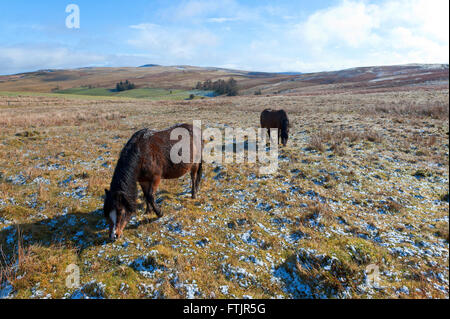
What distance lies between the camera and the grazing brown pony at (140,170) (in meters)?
5.18

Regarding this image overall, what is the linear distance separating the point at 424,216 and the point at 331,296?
Answer: 501 cm

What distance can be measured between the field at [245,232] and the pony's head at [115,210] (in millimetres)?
515

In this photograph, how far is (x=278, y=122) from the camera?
1483 centimetres

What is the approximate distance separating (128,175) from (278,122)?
11.5m

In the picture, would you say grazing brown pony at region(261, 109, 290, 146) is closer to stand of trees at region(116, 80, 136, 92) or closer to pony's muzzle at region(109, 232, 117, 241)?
pony's muzzle at region(109, 232, 117, 241)

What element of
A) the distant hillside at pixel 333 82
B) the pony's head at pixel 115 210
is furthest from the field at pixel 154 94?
the pony's head at pixel 115 210

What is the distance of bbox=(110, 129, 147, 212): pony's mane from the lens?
5328 millimetres

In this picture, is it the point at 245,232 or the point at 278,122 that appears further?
the point at 278,122

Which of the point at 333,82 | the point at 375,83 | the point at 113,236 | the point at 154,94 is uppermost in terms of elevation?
the point at 333,82

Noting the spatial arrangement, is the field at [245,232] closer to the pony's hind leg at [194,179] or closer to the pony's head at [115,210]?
the pony's hind leg at [194,179]

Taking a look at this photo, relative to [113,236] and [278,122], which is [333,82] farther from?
[113,236]

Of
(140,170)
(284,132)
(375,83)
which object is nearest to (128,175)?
(140,170)

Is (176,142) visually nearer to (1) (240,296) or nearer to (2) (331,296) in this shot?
(1) (240,296)
